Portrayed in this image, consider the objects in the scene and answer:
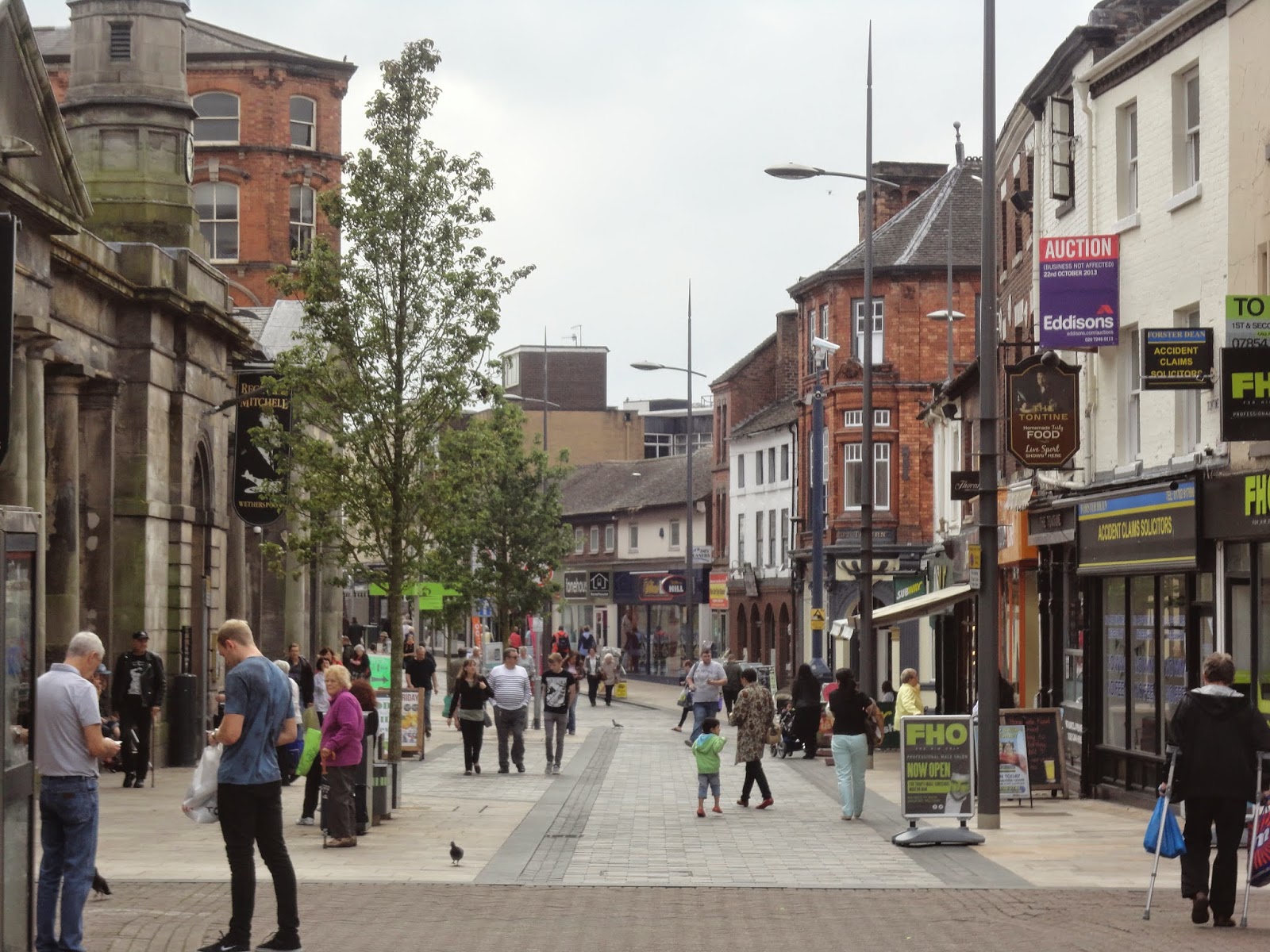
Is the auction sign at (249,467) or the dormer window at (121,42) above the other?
the dormer window at (121,42)

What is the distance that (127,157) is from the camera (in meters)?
30.5

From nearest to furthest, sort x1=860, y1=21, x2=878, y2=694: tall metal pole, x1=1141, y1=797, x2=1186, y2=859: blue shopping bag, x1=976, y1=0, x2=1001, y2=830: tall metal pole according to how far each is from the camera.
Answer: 1. x1=1141, y1=797, x2=1186, y2=859: blue shopping bag
2. x1=976, y1=0, x2=1001, y2=830: tall metal pole
3. x1=860, y1=21, x2=878, y2=694: tall metal pole

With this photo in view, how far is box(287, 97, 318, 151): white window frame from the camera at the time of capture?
6297cm

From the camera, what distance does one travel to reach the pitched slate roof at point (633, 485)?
87938 mm

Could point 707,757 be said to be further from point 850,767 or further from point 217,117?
point 217,117

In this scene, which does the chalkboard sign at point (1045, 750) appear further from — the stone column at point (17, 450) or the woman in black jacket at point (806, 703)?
the stone column at point (17, 450)

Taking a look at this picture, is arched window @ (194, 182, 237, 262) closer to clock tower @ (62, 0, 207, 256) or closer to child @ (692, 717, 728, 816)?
clock tower @ (62, 0, 207, 256)

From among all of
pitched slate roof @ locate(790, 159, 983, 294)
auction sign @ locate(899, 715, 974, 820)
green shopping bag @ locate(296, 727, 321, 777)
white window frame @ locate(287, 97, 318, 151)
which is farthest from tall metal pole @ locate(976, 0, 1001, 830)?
white window frame @ locate(287, 97, 318, 151)

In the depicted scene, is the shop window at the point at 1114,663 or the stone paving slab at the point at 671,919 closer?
the stone paving slab at the point at 671,919

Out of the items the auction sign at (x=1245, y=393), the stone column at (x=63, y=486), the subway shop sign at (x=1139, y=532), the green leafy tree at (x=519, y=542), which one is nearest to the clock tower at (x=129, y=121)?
the stone column at (x=63, y=486)

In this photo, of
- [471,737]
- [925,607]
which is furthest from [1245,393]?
[925,607]

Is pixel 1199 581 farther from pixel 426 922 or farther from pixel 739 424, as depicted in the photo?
pixel 739 424

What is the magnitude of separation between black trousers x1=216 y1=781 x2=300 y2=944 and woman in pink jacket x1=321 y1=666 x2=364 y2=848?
6.67m

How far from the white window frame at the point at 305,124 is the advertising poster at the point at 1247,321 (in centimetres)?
4780
